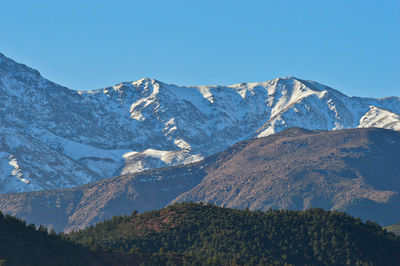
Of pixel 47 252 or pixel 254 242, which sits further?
pixel 254 242

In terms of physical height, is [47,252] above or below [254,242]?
below

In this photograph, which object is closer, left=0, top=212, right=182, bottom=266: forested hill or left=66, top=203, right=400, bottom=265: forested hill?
left=0, top=212, right=182, bottom=266: forested hill

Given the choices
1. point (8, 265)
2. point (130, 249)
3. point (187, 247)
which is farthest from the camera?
point (187, 247)

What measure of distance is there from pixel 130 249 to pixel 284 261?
33355 millimetres

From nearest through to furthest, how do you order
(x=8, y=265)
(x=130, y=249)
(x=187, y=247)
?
1. (x=8, y=265)
2. (x=130, y=249)
3. (x=187, y=247)

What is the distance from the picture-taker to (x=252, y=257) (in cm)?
18112

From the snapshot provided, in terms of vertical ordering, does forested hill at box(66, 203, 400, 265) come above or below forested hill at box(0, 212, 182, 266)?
above

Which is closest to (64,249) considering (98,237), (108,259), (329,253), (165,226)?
(108,259)

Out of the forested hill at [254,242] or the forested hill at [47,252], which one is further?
the forested hill at [254,242]

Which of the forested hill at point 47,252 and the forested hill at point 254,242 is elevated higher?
the forested hill at point 254,242

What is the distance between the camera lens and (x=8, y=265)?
134m

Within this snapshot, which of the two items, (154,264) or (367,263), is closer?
(154,264)

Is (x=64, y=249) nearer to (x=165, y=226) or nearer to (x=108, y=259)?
(x=108, y=259)

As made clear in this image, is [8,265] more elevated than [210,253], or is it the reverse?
[210,253]
